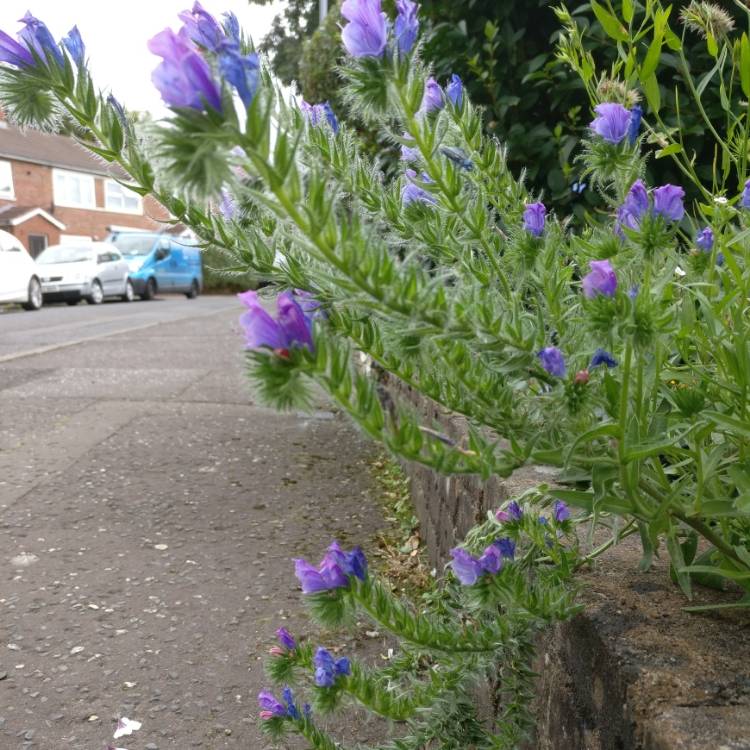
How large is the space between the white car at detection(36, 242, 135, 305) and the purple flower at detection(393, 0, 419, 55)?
2082 centimetres

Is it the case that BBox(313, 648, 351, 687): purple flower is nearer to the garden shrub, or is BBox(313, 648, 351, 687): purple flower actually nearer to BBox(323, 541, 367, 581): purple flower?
the garden shrub

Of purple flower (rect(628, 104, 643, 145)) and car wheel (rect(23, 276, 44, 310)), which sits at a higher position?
purple flower (rect(628, 104, 643, 145))

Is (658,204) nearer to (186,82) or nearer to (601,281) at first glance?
(601,281)

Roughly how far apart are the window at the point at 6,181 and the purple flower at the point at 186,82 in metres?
36.2

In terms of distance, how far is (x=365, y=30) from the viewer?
1.12 meters

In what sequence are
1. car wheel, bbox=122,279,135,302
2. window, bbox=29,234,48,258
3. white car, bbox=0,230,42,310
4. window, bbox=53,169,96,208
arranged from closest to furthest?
white car, bbox=0,230,42,310, car wheel, bbox=122,279,135,302, window, bbox=29,234,48,258, window, bbox=53,169,96,208

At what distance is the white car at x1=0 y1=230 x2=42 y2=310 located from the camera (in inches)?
647

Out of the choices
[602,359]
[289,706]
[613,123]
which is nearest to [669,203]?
[613,123]

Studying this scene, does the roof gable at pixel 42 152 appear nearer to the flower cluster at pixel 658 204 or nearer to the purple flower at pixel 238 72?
the flower cluster at pixel 658 204

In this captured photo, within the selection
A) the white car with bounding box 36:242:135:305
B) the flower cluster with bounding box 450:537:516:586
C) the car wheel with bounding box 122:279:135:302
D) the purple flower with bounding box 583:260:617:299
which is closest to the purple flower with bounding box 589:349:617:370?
the purple flower with bounding box 583:260:617:299

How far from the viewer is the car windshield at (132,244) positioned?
83.9 ft

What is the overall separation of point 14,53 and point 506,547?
1071 millimetres

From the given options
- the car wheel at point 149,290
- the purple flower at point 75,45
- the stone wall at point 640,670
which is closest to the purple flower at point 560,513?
the stone wall at point 640,670

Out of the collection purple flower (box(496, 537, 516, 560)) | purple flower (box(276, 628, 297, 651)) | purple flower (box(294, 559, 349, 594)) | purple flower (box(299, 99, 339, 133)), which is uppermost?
purple flower (box(299, 99, 339, 133))
